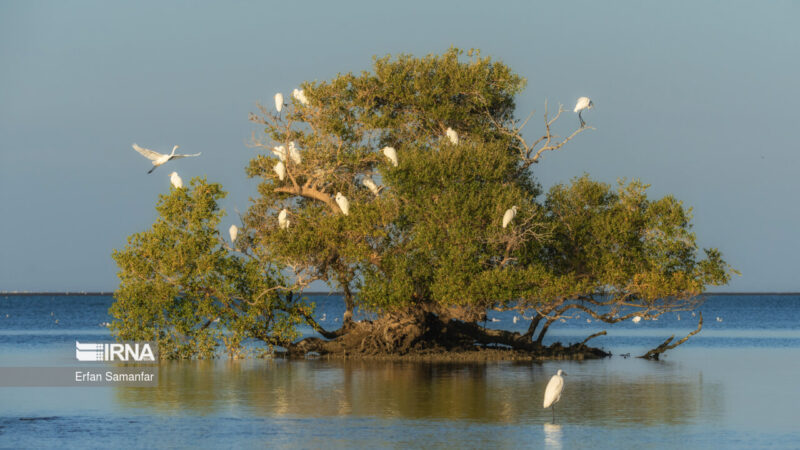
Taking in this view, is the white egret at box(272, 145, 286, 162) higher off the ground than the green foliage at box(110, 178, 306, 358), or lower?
higher

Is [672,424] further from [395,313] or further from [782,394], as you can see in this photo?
[395,313]

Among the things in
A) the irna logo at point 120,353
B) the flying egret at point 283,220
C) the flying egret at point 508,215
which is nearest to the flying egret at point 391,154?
the flying egret at point 283,220

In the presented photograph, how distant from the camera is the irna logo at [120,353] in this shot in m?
31.2

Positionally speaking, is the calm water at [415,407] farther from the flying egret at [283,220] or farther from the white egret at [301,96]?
Answer: the white egret at [301,96]

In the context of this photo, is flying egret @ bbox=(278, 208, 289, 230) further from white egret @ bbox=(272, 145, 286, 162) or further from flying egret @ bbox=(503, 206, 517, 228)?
flying egret @ bbox=(503, 206, 517, 228)

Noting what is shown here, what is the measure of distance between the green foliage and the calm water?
45.4 inches

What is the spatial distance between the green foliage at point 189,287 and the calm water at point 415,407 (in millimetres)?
1154

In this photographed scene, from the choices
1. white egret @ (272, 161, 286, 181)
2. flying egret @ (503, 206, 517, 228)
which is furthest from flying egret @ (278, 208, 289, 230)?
flying egret @ (503, 206, 517, 228)

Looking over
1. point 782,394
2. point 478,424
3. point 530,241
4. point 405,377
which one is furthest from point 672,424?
point 530,241

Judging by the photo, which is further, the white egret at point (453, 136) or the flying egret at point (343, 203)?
the white egret at point (453, 136)

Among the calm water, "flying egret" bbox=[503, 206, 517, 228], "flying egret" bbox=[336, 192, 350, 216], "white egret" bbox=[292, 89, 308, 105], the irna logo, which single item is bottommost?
the calm water

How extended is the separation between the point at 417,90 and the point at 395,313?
6.38 metres

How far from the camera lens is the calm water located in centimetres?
1678

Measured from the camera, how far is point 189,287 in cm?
3048
